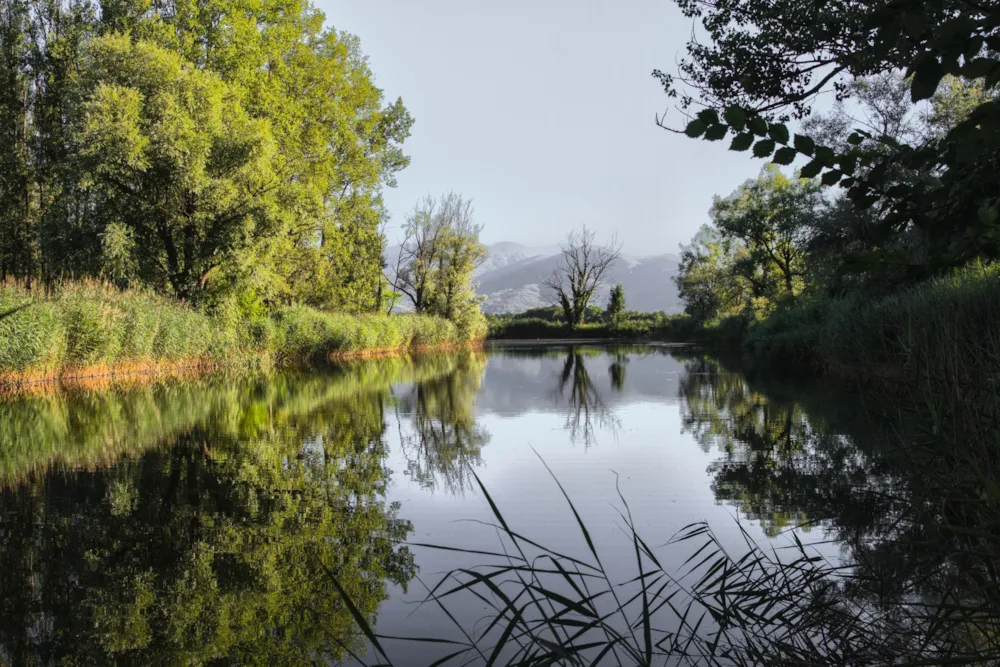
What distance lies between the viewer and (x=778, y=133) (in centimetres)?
231

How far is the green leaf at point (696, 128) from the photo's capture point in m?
2.22

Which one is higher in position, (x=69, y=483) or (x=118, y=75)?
(x=118, y=75)

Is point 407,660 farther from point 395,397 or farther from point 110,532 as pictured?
point 395,397

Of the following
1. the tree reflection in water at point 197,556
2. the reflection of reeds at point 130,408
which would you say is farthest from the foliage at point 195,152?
the tree reflection in water at point 197,556

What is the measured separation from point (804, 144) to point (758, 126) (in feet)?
0.56

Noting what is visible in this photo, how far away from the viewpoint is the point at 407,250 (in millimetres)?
40906

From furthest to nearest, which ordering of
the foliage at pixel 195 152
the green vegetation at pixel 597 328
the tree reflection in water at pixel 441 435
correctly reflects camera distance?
1. the green vegetation at pixel 597 328
2. the foliage at pixel 195 152
3. the tree reflection in water at pixel 441 435

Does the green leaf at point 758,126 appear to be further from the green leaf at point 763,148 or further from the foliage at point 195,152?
the foliage at point 195,152

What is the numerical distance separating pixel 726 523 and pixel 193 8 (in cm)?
2562

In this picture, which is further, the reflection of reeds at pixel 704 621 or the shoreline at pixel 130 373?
the shoreline at pixel 130 373

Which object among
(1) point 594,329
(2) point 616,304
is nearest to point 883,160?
(1) point 594,329

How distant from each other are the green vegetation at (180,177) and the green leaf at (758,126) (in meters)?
14.1

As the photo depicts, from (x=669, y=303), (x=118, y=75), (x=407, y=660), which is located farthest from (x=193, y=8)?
(x=669, y=303)

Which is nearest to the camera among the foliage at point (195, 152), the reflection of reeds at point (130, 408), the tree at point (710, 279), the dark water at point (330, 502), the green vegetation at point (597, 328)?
the dark water at point (330, 502)
